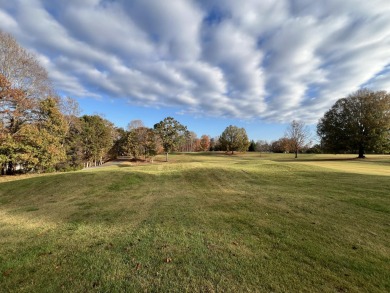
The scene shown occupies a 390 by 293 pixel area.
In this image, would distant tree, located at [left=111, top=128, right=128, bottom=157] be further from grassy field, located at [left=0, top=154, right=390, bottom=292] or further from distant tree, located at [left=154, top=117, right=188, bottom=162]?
grassy field, located at [left=0, top=154, right=390, bottom=292]

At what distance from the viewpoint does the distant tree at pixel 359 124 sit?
33281 millimetres

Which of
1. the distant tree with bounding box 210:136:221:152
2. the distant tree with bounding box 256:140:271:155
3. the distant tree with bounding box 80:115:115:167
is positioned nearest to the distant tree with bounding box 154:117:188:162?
the distant tree with bounding box 80:115:115:167

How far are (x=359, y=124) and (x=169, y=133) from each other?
120ft

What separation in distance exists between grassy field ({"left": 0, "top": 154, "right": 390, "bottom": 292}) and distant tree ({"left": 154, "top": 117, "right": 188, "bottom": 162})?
1421 inches

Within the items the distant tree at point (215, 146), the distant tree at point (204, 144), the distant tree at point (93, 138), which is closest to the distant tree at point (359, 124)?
the distant tree at point (215, 146)

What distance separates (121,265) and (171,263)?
87 centimetres

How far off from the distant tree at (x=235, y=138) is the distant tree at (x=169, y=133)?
68.5ft

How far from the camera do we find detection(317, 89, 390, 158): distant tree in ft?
109

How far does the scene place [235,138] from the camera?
204ft

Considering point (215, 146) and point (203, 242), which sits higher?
point (215, 146)

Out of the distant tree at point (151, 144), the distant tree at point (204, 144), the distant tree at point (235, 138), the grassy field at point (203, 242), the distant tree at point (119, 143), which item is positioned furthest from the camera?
the distant tree at point (204, 144)

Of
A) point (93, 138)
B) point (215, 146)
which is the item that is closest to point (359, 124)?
point (93, 138)

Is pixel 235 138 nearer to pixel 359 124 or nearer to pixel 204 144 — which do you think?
pixel 359 124

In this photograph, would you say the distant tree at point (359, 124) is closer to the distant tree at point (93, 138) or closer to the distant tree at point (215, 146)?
the distant tree at point (215, 146)
